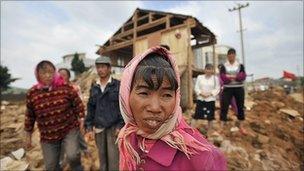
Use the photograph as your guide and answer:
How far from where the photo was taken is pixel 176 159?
1.67 metres

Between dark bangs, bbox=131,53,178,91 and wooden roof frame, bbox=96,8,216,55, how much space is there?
35.6 ft

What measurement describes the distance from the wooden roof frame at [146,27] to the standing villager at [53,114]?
8.57 metres

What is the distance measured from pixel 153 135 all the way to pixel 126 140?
0.17 meters

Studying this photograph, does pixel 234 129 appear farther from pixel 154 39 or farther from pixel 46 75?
pixel 154 39

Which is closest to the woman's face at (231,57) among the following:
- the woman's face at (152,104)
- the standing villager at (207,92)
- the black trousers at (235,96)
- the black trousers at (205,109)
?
the standing villager at (207,92)

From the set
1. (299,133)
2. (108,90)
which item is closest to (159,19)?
(299,133)

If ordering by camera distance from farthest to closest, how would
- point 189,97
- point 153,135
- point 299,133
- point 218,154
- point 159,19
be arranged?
1. point 159,19
2. point 189,97
3. point 299,133
4. point 153,135
5. point 218,154

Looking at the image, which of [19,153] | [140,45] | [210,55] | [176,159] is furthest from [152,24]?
[210,55]

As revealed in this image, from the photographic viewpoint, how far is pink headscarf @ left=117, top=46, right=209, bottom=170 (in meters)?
1.65

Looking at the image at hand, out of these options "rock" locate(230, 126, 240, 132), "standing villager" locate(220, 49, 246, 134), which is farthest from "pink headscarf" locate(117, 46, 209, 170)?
"rock" locate(230, 126, 240, 132)

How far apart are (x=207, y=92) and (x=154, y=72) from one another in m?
4.92

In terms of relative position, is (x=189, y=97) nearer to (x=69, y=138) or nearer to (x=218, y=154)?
(x=69, y=138)

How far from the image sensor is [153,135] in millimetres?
1748

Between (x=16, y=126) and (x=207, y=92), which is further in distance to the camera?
(x=16, y=126)
